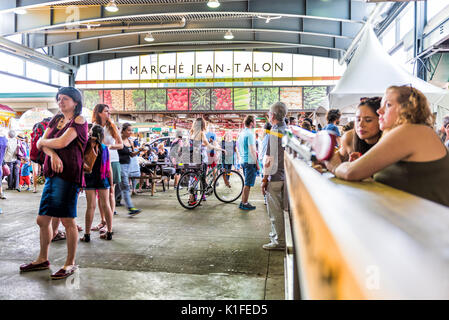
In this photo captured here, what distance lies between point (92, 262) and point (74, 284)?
68 cm

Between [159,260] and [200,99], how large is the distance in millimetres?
13642

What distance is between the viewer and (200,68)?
58.7 feet

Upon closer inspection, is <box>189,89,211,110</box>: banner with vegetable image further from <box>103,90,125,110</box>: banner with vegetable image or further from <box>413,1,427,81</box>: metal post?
<box>413,1,427,81</box>: metal post

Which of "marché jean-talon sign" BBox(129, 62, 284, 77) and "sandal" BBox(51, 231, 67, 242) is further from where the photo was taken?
"marché jean-talon sign" BBox(129, 62, 284, 77)

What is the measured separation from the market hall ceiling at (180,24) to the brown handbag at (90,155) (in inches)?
334

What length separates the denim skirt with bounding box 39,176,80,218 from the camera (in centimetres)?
345

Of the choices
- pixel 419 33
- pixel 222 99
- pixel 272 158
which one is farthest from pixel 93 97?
pixel 272 158

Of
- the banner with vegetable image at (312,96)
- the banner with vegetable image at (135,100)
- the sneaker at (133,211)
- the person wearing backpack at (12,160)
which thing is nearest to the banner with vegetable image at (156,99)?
the banner with vegetable image at (135,100)

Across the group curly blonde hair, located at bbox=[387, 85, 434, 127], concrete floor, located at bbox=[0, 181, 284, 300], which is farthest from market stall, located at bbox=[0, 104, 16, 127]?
curly blonde hair, located at bbox=[387, 85, 434, 127]

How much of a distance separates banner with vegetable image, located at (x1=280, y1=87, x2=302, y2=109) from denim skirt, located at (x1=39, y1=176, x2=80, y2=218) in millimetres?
14059

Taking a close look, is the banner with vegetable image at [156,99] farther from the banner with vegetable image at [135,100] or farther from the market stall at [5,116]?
the market stall at [5,116]

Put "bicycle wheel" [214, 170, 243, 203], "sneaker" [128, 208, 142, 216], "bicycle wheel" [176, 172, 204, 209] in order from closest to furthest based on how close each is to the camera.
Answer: "sneaker" [128, 208, 142, 216] → "bicycle wheel" [176, 172, 204, 209] → "bicycle wheel" [214, 170, 243, 203]

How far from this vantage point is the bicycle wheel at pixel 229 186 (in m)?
8.04

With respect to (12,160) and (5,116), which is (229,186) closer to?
(12,160)
